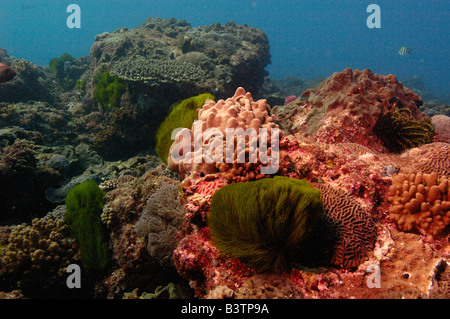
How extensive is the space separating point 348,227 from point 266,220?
1.05 m

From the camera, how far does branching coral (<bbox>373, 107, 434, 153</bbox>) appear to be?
14.3 feet

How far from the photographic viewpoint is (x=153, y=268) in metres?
3.78

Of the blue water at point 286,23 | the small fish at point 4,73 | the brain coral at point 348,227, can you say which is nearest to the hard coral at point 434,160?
the brain coral at point 348,227

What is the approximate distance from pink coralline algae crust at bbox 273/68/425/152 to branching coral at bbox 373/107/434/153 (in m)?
0.15

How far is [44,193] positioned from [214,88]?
6833mm

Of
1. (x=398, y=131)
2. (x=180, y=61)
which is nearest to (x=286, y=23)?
(x=180, y=61)

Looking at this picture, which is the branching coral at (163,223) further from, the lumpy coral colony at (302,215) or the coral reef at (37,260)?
the coral reef at (37,260)

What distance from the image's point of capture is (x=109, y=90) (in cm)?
948

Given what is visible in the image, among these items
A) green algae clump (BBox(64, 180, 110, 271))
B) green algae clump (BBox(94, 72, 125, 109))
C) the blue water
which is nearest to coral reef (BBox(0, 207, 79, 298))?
green algae clump (BBox(64, 180, 110, 271))

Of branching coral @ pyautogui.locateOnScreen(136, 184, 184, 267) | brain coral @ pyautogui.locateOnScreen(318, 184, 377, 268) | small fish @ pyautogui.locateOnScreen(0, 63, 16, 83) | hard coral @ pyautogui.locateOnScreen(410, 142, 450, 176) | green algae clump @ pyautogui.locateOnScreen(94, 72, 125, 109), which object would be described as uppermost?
small fish @ pyautogui.locateOnScreen(0, 63, 16, 83)

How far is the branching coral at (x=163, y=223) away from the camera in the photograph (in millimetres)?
3377

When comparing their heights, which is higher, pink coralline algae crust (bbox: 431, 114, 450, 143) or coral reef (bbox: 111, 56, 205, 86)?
coral reef (bbox: 111, 56, 205, 86)

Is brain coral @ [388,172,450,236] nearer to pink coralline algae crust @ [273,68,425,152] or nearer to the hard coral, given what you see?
the hard coral
